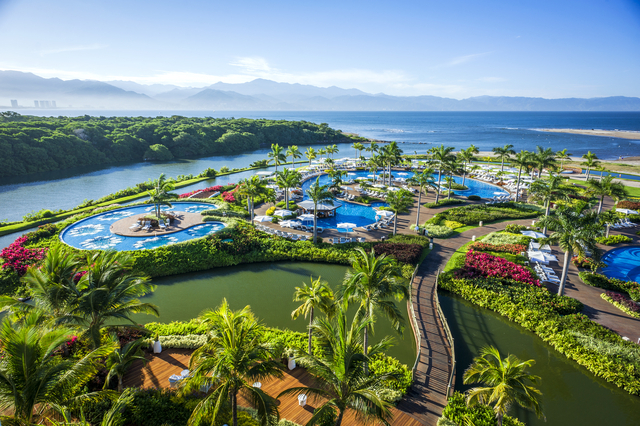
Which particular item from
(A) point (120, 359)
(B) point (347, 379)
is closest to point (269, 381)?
(A) point (120, 359)

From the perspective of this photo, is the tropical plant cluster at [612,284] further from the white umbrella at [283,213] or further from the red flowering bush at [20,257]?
the red flowering bush at [20,257]


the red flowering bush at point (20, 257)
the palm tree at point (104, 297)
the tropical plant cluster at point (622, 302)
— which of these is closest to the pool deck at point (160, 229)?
the red flowering bush at point (20, 257)

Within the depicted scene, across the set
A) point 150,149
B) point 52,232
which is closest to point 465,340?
point 52,232

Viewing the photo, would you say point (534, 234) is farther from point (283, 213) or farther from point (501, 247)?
point (283, 213)

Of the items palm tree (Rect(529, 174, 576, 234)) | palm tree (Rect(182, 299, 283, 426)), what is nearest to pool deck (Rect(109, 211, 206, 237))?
palm tree (Rect(182, 299, 283, 426))

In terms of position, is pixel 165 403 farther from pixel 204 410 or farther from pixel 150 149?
pixel 150 149

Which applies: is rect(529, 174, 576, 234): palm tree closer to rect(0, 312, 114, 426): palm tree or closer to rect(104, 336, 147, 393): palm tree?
rect(104, 336, 147, 393): palm tree
